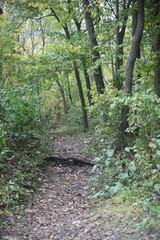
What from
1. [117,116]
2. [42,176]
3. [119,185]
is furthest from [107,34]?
[119,185]

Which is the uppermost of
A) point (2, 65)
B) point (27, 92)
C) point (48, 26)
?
point (48, 26)

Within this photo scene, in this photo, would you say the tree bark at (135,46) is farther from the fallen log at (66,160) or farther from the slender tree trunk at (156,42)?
the fallen log at (66,160)

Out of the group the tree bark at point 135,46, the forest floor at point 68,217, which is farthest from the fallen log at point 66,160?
the tree bark at point 135,46

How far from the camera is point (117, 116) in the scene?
262 inches

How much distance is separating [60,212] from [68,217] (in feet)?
0.99

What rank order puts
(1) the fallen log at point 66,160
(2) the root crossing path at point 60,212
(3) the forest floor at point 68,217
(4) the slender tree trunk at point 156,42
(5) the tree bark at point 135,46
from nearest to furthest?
(3) the forest floor at point 68,217 < (2) the root crossing path at point 60,212 < (5) the tree bark at point 135,46 < (4) the slender tree trunk at point 156,42 < (1) the fallen log at point 66,160

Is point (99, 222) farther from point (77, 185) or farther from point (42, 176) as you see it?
point (42, 176)

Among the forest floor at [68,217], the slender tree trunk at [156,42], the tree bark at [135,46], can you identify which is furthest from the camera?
the slender tree trunk at [156,42]

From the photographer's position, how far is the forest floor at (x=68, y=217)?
12.5 ft

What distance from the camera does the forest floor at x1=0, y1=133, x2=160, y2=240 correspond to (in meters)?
3.80

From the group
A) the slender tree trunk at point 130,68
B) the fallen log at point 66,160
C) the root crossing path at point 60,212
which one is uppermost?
the slender tree trunk at point 130,68

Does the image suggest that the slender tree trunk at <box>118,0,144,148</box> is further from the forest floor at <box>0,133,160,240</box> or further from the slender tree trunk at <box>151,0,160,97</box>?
the forest floor at <box>0,133,160,240</box>

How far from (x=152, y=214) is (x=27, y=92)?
586 cm

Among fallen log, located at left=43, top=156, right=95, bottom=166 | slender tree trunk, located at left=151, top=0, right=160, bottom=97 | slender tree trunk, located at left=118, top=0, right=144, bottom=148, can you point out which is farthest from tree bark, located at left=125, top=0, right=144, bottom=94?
fallen log, located at left=43, top=156, right=95, bottom=166
